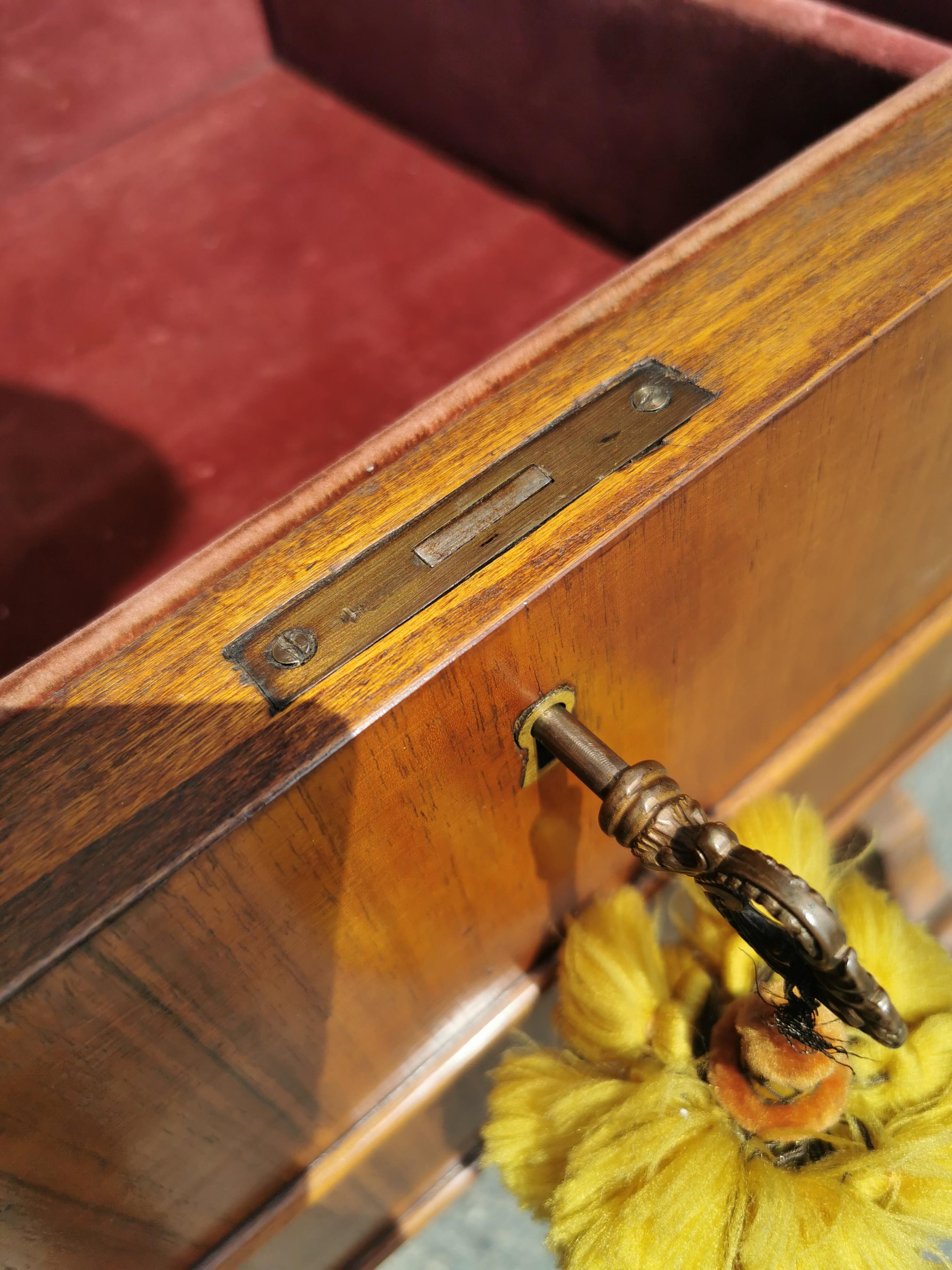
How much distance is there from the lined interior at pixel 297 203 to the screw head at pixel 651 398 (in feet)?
1.27

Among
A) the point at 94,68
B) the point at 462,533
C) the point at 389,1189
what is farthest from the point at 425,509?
the point at 94,68

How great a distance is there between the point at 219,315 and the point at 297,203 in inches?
7.6

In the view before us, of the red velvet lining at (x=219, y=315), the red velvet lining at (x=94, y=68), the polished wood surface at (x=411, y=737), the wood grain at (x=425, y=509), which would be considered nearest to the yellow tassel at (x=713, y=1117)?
the polished wood surface at (x=411, y=737)

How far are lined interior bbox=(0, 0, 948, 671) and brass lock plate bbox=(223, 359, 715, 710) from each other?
394 millimetres

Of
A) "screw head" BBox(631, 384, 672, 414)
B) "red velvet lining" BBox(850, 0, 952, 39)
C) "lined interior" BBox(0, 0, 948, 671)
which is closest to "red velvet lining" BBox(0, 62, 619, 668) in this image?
"lined interior" BBox(0, 0, 948, 671)

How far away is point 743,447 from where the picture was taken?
40 centimetres

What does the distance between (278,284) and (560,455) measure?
0.63m

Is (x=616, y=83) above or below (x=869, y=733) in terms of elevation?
above

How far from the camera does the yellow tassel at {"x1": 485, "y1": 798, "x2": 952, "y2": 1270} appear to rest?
1.35 ft

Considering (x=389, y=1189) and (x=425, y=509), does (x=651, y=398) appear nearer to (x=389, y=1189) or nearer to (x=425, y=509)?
(x=425, y=509)

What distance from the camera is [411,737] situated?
37cm

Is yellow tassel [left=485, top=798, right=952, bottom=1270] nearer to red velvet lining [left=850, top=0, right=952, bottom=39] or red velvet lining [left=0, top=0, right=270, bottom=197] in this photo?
red velvet lining [left=850, top=0, right=952, bottom=39]

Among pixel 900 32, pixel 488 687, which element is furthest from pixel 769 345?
pixel 900 32

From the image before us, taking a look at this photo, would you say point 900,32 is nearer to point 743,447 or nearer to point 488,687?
point 743,447
